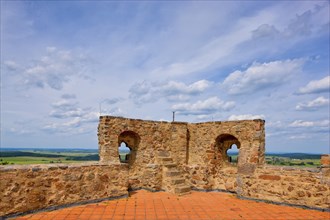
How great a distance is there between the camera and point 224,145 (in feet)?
40.2

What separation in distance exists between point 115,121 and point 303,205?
704 cm

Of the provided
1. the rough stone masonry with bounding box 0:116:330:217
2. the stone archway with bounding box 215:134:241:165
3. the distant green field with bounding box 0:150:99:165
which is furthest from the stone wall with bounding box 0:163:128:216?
the distant green field with bounding box 0:150:99:165

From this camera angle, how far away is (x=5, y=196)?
6.85 meters

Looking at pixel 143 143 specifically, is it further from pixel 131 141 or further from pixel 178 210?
pixel 178 210

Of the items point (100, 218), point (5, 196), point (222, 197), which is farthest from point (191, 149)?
point (5, 196)

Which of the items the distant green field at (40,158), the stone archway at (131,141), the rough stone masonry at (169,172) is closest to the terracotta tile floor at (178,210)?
the rough stone masonry at (169,172)

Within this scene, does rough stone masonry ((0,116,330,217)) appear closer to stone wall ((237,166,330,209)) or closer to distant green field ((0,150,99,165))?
stone wall ((237,166,330,209))

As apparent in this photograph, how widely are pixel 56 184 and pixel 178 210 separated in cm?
371

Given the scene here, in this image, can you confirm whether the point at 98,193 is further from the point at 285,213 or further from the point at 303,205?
the point at 303,205

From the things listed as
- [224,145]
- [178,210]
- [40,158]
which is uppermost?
[224,145]

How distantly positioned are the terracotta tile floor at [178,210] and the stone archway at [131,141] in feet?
6.43

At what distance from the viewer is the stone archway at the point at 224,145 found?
1189 centimetres

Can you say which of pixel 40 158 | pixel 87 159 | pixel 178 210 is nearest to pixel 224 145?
pixel 178 210

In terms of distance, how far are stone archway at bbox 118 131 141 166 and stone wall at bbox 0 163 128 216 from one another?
175 cm
